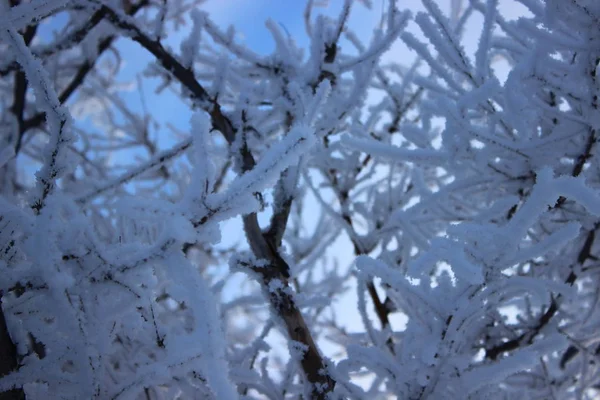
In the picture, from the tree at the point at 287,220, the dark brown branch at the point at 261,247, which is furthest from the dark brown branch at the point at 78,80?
the dark brown branch at the point at 261,247

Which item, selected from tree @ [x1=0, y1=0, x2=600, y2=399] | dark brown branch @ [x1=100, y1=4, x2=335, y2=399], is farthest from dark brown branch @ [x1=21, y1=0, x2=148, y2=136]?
dark brown branch @ [x1=100, y1=4, x2=335, y2=399]

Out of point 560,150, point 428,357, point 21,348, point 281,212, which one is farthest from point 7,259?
point 560,150

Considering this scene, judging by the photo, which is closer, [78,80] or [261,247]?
[261,247]

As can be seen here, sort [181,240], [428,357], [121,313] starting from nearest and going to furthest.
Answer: [181,240] < [121,313] < [428,357]

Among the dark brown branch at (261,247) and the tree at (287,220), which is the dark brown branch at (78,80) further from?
the dark brown branch at (261,247)

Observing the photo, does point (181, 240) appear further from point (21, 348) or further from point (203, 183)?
point (21, 348)

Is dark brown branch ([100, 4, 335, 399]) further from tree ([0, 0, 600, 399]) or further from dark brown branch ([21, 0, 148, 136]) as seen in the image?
dark brown branch ([21, 0, 148, 136])

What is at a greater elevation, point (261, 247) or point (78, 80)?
point (78, 80)

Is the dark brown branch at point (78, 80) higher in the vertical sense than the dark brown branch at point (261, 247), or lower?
higher

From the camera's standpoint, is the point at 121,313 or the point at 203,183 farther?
the point at 121,313

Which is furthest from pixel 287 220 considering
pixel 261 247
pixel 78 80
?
pixel 78 80

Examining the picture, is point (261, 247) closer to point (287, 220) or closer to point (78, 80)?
point (287, 220)
